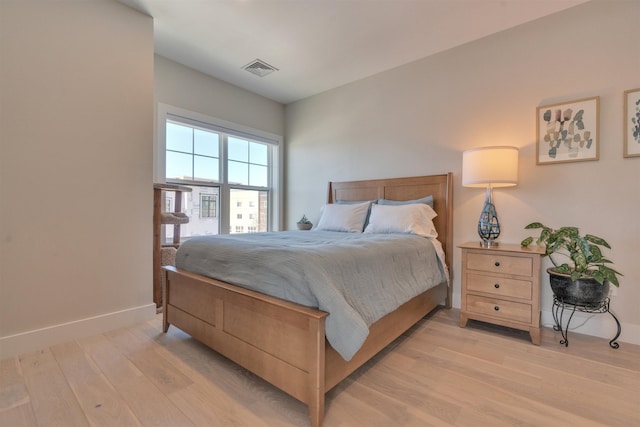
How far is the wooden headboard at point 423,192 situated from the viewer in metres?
2.82

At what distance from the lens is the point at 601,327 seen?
2.16 meters

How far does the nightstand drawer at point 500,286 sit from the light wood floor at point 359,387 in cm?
35

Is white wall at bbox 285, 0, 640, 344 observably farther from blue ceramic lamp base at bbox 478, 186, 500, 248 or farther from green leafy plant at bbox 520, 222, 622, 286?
green leafy plant at bbox 520, 222, 622, 286

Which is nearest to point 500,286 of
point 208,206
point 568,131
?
point 568,131

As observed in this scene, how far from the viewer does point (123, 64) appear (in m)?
2.34

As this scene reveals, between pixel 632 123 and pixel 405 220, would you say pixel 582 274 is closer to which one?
pixel 632 123

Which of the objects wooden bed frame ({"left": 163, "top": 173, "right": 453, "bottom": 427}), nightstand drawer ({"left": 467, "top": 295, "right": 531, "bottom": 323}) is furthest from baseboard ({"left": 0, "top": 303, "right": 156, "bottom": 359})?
nightstand drawer ({"left": 467, "top": 295, "right": 531, "bottom": 323})

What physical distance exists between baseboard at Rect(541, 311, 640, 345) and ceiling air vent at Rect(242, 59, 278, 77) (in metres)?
3.65

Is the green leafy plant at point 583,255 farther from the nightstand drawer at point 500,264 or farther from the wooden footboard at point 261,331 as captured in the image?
the wooden footboard at point 261,331

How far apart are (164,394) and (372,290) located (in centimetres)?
120

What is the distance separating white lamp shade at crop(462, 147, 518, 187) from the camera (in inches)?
89.6

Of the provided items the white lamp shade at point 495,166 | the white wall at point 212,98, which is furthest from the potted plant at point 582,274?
the white wall at point 212,98

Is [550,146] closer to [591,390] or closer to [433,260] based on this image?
[433,260]

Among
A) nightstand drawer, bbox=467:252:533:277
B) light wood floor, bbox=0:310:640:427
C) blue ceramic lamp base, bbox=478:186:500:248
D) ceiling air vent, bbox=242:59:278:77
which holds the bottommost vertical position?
light wood floor, bbox=0:310:640:427
